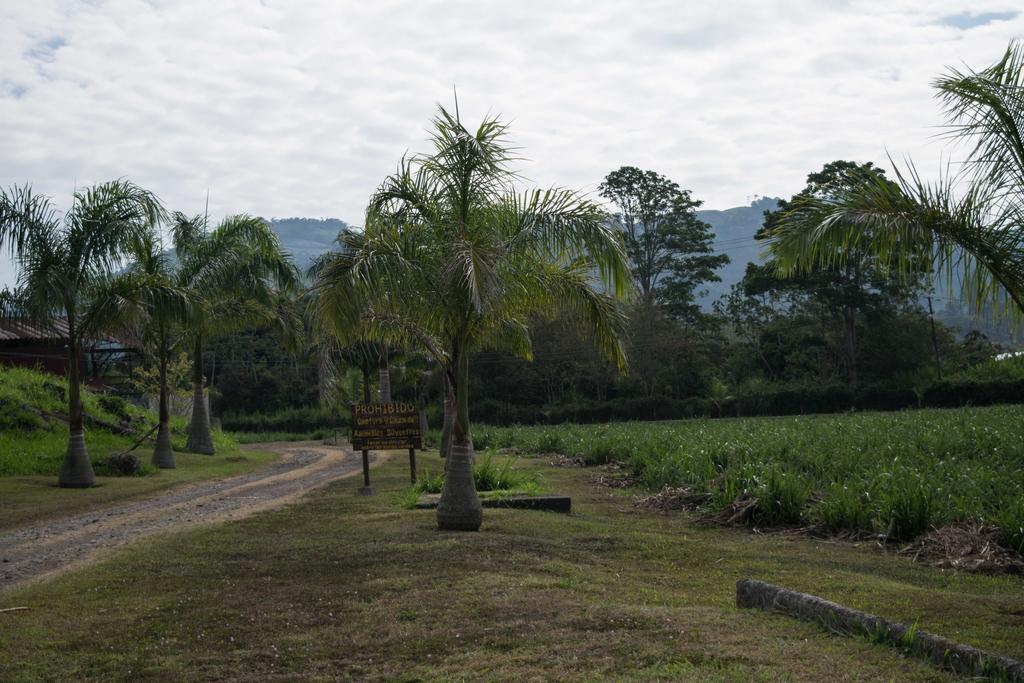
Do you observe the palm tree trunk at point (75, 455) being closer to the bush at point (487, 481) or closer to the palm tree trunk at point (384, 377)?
the bush at point (487, 481)

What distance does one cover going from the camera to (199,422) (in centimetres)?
2975

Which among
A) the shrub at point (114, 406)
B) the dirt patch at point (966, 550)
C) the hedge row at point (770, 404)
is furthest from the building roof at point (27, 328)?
the hedge row at point (770, 404)

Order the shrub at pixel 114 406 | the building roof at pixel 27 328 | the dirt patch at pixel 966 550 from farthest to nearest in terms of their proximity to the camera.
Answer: the shrub at pixel 114 406, the building roof at pixel 27 328, the dirt patch at pixel 966 550

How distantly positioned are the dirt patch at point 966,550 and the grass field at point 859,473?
21 cm

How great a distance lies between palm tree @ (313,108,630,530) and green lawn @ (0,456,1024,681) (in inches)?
87.3

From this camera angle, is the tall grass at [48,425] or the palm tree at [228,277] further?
the palm tree at [228,277]

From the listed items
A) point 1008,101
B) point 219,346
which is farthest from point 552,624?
point 219,346

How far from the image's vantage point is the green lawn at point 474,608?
6094mm

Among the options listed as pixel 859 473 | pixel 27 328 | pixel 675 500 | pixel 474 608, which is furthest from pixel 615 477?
pixel 474 608

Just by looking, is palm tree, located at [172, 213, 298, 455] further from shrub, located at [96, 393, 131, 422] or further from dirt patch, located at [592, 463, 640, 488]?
dirt patch, located at [592, 463, 640, 488]

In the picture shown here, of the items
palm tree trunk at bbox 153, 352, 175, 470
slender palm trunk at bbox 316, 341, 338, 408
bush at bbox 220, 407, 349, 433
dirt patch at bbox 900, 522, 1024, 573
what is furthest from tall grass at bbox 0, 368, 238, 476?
bush at bbox 220, 407, 349, 433

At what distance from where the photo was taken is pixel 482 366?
58.0m

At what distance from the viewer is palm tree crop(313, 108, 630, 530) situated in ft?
37.6

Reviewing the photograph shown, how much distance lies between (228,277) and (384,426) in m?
11.8
